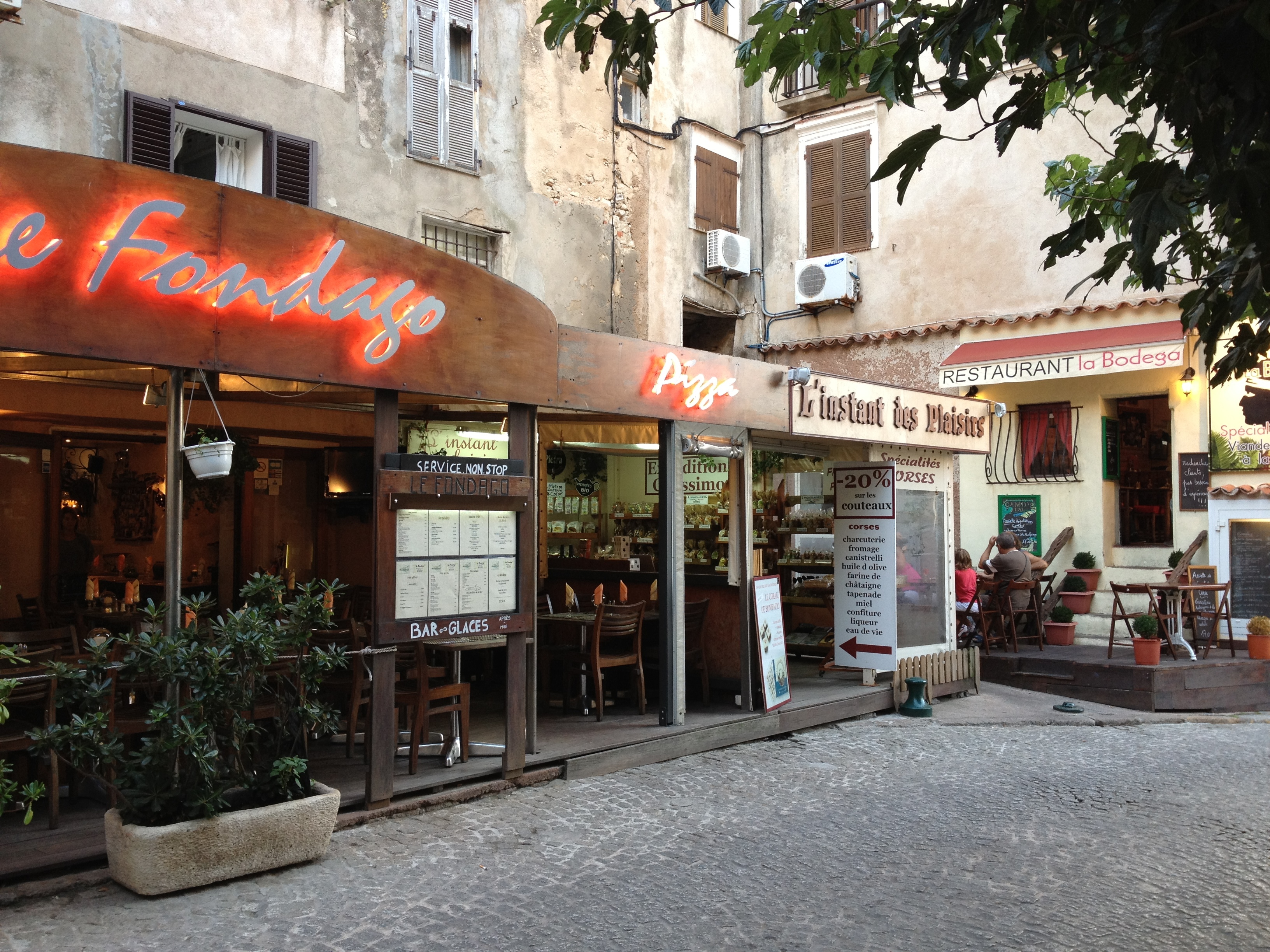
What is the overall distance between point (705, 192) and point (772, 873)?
13.3 meters

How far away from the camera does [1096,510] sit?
14633mm

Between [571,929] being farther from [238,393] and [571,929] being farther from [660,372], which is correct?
[238,393]

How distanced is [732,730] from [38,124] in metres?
7.58

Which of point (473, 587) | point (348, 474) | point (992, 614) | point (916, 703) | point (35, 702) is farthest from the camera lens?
point (992, 614)

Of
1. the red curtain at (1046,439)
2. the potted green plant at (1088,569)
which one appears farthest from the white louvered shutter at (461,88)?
the potted green plant at (1088,569)

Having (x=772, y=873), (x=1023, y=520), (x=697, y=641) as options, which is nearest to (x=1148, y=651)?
(x=1023, y=520)

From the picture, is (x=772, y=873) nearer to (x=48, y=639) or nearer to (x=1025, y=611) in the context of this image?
(x=48, y=639)

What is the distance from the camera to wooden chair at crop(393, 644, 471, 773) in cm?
712

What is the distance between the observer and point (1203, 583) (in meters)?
13.6

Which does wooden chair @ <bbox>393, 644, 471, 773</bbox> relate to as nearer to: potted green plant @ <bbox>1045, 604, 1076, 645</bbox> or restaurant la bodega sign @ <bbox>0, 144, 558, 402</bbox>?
restaurant la bodega sign @ <bbox>0, 144, 558, 402</bbox>

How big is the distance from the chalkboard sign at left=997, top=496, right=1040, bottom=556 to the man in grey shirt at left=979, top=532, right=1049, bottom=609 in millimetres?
1696

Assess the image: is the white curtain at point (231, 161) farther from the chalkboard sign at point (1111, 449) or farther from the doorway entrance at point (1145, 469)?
the doorway entrance at point (1145, 469)

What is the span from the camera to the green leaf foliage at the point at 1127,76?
345 centimetres

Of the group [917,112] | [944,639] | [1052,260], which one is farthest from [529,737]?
[917,112]
